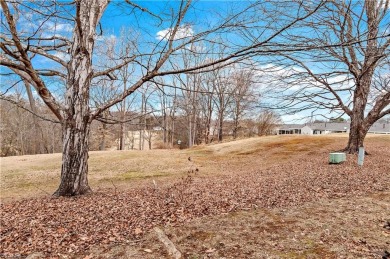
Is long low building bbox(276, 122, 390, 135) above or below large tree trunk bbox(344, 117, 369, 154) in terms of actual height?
above

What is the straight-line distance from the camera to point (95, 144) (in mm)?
34531

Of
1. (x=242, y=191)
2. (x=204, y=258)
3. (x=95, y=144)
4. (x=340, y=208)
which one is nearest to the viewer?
(x=204, y=258)

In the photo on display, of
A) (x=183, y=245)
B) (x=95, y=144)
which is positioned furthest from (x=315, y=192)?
(x=95, y=144)

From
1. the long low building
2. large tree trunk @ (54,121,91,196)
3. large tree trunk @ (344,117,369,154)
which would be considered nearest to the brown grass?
large tree trunk @ (54,121,91,196)

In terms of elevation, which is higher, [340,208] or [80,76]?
[80,76]

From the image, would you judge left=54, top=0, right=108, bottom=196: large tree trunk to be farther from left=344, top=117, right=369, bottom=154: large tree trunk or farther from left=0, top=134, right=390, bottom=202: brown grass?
left=344, top=117, right=369, bottom=154: large tree trunk

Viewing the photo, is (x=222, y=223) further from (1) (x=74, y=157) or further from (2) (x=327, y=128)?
(2) (x=327, y=128)

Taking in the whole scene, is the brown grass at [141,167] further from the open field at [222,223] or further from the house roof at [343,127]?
the house roof at [343,127]

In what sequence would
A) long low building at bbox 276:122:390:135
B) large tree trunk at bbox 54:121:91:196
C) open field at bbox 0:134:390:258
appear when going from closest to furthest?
open field at bbox 0:134:390:258
large tree trunk at bbox 54:121:91:196
long low building at bbox 276:122:390:135

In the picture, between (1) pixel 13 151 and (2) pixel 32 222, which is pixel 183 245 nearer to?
(2) pixel 32 222

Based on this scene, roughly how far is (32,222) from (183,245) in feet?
7.95

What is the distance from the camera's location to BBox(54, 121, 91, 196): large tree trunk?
530 cm

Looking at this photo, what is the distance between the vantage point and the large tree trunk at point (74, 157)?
5.30 m

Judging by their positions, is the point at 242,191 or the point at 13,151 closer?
the point at 242,191
